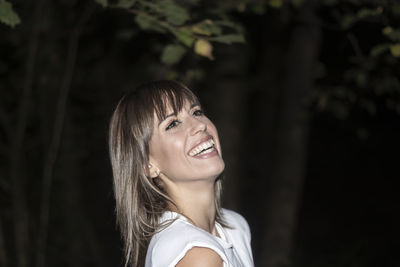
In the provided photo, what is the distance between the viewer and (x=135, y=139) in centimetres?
224

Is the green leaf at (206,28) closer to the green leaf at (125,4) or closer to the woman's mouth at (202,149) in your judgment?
the green leaf at (125,4)

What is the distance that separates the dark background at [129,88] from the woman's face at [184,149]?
1.34 meters

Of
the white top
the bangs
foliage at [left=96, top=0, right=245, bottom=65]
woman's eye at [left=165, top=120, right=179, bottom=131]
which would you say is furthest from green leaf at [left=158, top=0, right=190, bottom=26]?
the white top

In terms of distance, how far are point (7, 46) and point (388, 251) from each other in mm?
5623

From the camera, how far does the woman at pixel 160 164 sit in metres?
2.22

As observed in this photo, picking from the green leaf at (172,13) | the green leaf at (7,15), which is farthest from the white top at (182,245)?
the green leaf at (7,15)

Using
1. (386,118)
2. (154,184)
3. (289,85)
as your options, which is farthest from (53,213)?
(386,118)

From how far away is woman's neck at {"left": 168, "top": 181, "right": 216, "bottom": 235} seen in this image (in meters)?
2.28

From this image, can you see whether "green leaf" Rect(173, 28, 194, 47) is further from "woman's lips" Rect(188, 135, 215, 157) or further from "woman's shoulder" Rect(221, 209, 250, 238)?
"woman's shoulder" Rect(221, 209, 250, 238)

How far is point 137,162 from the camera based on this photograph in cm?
226

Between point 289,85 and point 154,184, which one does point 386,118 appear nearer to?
point 289,85

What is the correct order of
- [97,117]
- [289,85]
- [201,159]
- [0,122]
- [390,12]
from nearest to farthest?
1. [201,159]
2. [390,12]
3. [0,122]
4. [289,85]
5. [97,117]

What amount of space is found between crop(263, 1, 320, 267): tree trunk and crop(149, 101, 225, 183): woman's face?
291 cm

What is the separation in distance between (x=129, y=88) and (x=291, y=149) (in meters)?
2.85
